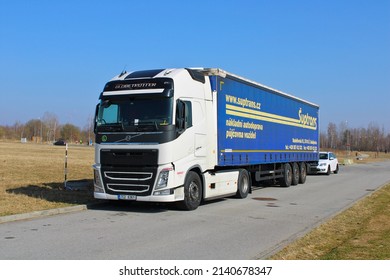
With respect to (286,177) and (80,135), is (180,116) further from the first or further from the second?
(80,135)

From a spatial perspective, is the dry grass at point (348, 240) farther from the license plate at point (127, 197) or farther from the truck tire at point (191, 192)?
the license plate at point (127, 197)

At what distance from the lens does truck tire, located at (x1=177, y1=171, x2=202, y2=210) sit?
1180 centimetres

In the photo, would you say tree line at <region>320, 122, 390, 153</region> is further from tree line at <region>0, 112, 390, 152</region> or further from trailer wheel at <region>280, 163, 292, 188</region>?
trailer wheel at <region>280, 163, 292, 188</region>

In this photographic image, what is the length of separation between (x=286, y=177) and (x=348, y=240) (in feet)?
40.5

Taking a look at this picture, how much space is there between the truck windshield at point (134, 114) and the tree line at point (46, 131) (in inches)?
5615

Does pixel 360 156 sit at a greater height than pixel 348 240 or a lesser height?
greater

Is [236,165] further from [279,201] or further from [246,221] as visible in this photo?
[246,221]

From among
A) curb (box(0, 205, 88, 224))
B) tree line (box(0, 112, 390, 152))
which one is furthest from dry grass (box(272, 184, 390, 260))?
tree line (box(0, 112, 390, 152))

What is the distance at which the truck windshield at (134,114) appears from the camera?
11.2m

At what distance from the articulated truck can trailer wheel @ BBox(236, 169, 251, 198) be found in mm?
35

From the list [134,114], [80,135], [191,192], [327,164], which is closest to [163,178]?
[191,192]

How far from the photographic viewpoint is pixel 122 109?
11.7 meters

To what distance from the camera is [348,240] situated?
8289 millimetres
